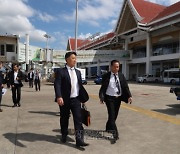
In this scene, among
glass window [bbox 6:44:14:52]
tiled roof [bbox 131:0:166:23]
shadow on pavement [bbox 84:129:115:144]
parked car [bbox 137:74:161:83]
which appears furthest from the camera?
tiled roof [bbox 131:0:166:23]

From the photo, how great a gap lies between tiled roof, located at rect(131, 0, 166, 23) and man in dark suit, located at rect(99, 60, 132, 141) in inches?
1682

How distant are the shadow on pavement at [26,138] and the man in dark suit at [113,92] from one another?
4.06 feet

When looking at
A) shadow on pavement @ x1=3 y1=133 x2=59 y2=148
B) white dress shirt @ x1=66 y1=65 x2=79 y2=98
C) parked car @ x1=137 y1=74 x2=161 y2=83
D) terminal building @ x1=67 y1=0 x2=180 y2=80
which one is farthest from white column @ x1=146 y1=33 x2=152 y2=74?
white dress shirt @ x1=66 y1=65 x2=79 y2=98

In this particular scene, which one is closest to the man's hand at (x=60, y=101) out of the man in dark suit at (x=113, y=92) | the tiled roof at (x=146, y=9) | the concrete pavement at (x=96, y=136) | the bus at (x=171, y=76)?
the concrete pavement at (x=96, y=136)

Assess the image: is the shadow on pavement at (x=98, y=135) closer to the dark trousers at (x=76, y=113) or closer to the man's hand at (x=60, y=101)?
the dark trousers at (x=76, y=113)

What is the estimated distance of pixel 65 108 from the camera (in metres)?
5.14

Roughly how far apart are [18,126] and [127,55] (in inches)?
1825

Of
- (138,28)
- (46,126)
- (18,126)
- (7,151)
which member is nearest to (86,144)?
(7,151)

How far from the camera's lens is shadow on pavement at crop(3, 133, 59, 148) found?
5287mm

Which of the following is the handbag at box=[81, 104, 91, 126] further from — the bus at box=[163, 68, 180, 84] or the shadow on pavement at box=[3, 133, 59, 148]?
the bus at box=[163, 68, 180, 84]

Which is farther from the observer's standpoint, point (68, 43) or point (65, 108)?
point (68, 43)

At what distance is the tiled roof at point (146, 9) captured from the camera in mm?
47850

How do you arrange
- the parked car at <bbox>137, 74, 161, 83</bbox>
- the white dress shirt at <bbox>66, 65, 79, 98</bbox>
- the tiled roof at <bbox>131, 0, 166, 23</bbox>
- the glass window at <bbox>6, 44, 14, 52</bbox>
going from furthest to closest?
the tiled roof at <bbox>131, 0, 166, 23</bbox>
the glass window at <bbox>6, 44, 14, 52</bbox>
the parked car at <bbox>137, 74, 161, 83</bbox>
the white dress shirt at <bbox>66, 65, 79, 98</bbox>

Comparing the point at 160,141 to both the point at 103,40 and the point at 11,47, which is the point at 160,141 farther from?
the point at 103,40
